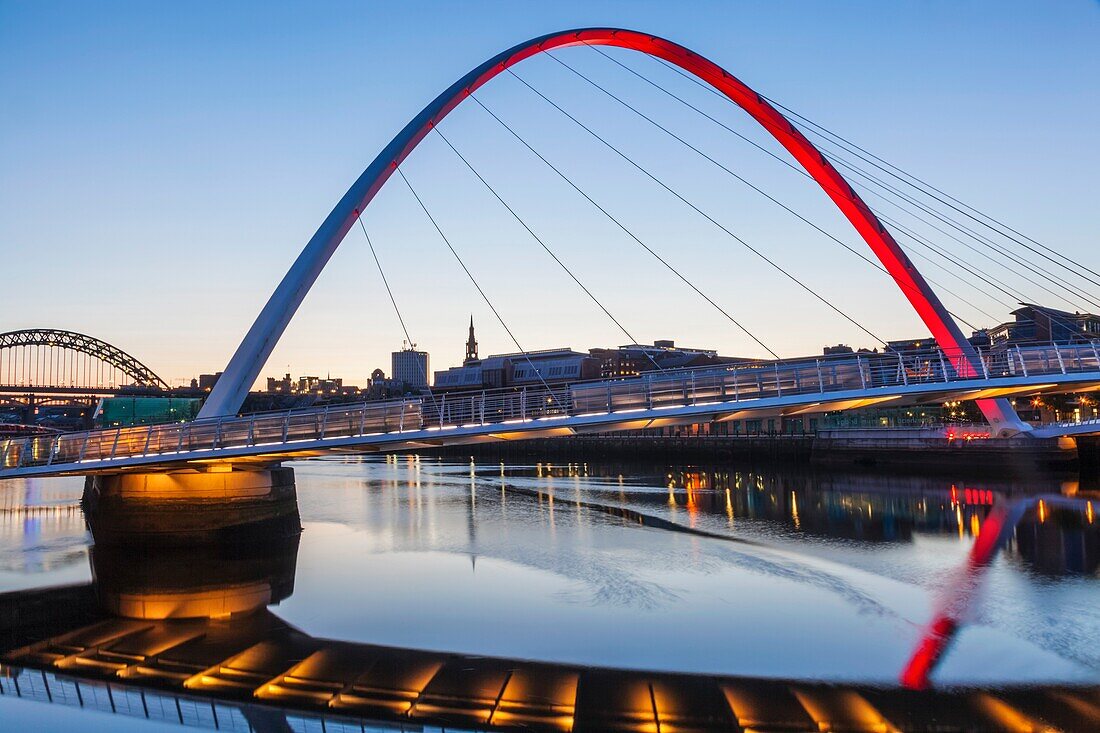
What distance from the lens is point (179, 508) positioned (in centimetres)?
2642

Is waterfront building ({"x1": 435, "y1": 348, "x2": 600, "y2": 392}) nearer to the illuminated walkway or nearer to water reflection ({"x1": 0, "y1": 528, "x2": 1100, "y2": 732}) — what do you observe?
water reflection ({"x1": 0, "y1": 528, "x2": 1100, "y2": 732})

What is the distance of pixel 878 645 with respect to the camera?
16.5 m

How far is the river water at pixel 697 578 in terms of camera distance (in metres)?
16.1

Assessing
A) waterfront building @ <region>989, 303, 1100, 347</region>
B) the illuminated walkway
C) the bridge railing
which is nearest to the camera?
the illuminated walkway

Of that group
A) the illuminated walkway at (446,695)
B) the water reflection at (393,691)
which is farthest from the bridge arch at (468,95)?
the illuminated walkway at (446,695)

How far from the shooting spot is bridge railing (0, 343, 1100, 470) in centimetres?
2127

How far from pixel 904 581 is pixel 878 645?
692 centimetres

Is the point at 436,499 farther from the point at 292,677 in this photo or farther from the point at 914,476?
the point at 292,677

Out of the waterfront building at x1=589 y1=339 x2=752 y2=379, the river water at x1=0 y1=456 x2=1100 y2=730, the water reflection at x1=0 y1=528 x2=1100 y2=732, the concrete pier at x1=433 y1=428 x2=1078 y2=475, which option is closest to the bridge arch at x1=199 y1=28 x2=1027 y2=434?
the river water at x1=0 y1=456 x2=1100 y2=730

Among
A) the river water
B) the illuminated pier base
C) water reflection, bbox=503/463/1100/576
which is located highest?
the illuminated pier base

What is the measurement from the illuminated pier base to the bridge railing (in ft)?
4.91

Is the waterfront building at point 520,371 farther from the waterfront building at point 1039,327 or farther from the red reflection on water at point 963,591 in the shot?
the red reflection on water at point 963,591

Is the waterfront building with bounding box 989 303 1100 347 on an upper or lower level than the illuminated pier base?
upper

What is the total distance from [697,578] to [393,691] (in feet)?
36.5
